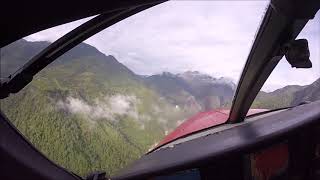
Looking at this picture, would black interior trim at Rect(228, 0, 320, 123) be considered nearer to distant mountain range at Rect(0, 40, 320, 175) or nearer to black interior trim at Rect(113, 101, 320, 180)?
black interior trim at Rect(113, 101, 320, 180)

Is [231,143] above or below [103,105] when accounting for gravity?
below

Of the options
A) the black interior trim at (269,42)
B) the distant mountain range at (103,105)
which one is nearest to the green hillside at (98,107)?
the distant mountain range at (103,105)

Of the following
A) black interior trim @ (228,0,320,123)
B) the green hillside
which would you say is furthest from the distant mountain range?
black interior trim @ (228,0,320,123)

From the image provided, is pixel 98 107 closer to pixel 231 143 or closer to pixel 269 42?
pixel 231 143

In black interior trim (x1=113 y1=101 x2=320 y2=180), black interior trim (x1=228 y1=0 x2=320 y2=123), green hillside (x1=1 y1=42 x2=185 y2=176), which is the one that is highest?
green hillside (x1=1 y1=42 x2=185 y2=176)

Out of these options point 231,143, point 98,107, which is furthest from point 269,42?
point 98,107

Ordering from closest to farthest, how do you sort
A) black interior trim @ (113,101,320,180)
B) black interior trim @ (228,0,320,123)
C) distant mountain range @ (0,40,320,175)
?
black interior trim @ (228,0,320,123) < black interior trim @ (113,101,320,180) < distant mountain range @ (0,40,320,175)

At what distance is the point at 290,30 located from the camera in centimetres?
178

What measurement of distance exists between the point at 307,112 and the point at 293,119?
145 millimetres

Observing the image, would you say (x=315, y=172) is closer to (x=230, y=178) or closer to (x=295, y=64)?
(x=230, y=178)

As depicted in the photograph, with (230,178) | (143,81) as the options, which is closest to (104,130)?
(143,81)

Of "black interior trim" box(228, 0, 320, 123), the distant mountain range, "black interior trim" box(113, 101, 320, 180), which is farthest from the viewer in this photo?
the distant mountain range

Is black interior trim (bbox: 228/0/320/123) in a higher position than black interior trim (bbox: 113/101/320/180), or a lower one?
higher

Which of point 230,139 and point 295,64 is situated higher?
point 295,64
